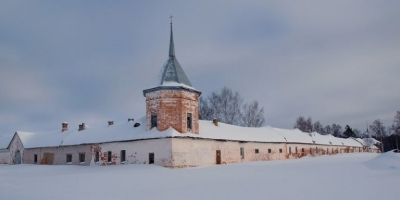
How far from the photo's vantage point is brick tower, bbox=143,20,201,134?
24453mm

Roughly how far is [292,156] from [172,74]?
70.8 feet

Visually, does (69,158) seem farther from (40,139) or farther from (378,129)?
(378,129)

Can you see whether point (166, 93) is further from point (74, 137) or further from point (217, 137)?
point (74, 137)

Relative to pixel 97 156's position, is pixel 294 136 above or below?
above

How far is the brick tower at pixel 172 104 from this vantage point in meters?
24.5

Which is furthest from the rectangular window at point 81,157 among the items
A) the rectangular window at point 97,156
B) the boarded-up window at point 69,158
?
the rectangular window at point 97,156

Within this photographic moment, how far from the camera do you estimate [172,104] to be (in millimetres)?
24641

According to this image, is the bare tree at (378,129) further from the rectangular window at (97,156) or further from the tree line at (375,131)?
the rectangular window at (97,156)

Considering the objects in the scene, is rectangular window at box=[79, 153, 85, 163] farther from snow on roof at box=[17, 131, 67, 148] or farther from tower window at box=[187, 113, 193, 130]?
tower window at box=[187, 113, 193, 130]

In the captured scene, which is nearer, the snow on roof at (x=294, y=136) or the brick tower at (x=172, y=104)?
the brick tower at (x=172, y=104)

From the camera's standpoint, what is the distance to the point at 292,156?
132ft

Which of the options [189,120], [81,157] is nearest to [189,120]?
[189,120]

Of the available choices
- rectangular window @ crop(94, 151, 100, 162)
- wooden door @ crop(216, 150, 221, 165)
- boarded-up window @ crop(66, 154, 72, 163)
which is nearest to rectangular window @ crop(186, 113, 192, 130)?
wooden door @ crop(216, 150, 221, 165)

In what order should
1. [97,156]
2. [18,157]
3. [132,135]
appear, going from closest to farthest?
[132,135]
[97,156]
[18,157]
